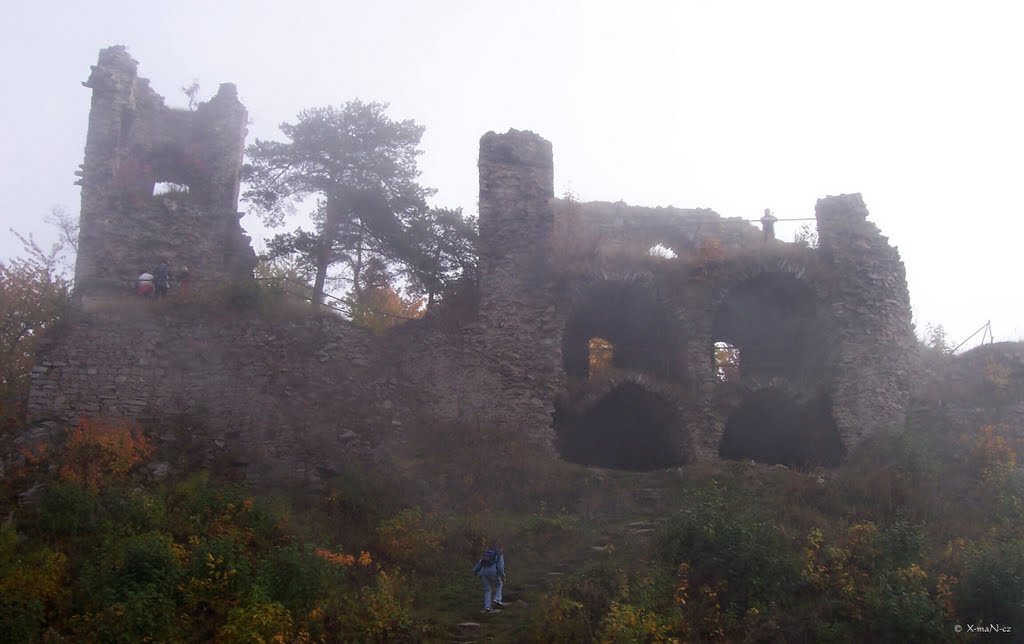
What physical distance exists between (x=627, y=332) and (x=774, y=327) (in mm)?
3795

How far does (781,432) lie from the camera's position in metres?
25.2

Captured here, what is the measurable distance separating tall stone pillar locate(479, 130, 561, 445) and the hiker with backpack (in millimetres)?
7080

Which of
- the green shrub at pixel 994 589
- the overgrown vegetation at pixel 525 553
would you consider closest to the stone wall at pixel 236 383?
the overgrown vegetation at pixel 525 553

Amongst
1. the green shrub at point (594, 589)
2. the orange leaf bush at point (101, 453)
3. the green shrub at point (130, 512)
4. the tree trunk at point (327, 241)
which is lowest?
the green shrub at point (594, 589)

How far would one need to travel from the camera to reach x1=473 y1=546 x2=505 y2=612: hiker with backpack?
51.4 ft

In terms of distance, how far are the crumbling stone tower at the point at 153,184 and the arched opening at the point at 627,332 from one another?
8.95 m

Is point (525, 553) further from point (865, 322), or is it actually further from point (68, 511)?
point (865, 322)

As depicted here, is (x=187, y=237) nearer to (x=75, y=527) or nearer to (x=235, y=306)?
(x=235, y=306)

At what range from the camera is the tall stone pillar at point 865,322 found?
23.7 meters

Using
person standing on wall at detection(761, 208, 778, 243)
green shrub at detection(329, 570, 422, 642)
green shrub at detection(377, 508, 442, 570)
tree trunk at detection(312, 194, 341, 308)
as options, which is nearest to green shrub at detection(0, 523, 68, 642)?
green shrub at detection(329, 570, 422, 642)

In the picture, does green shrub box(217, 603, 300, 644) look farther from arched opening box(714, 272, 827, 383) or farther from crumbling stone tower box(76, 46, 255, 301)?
arched opening box(714, 272, 827, 383)

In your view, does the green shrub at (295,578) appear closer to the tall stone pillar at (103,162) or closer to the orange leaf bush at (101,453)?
the orange leaf bush at (101,453)

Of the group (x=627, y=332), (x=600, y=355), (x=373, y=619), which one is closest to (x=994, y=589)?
(x=373, y=619)

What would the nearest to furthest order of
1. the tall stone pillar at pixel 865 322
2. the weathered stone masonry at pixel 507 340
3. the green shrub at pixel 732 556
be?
the green shrub at pixel 732 556 < the weathered stone masonry at pixel 507 340 < the tall stone pillar at pixel 865 322
